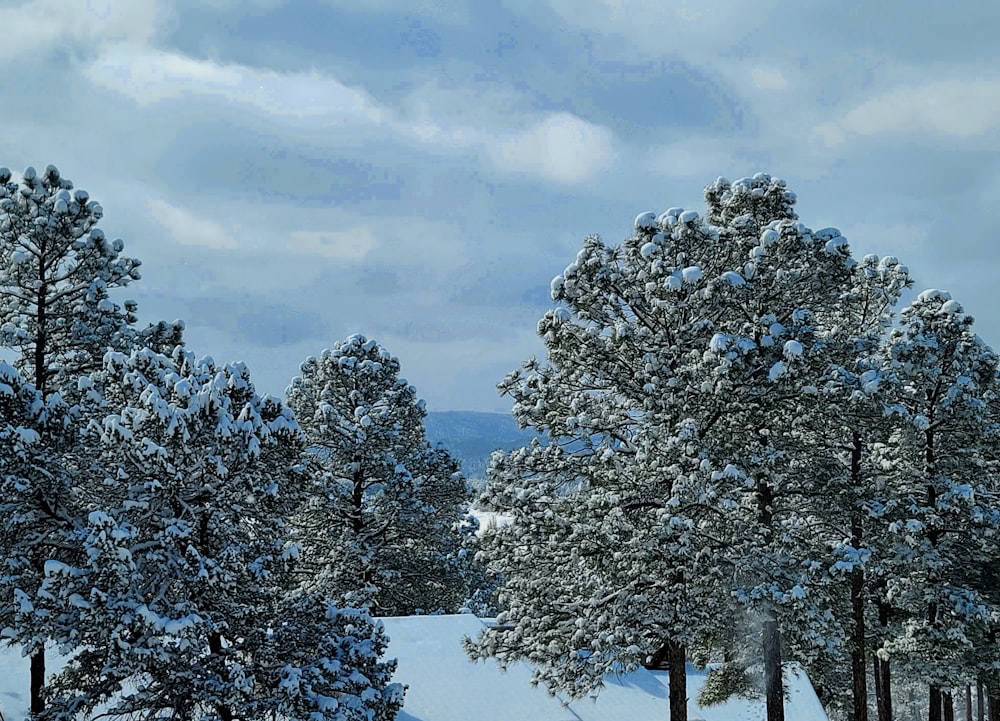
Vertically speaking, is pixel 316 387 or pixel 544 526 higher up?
pixel 316 387

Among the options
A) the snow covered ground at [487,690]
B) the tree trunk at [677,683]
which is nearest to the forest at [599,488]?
the tree trunk at [677,683]

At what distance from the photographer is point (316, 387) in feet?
94.0

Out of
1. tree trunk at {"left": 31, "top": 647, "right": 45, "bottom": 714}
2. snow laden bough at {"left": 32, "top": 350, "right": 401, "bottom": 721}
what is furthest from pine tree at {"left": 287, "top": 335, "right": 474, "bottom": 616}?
snow laden bough at {"left": 32, "top": 350, "right": 401, "bottom": 721}

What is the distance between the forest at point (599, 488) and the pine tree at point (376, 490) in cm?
185

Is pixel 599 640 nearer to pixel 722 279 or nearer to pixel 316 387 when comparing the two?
pixel 722 279

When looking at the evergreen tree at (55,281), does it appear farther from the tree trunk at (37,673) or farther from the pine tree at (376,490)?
the pine tree at (376,490)

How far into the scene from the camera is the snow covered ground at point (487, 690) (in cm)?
1716

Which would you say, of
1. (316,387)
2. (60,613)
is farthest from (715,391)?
(316,387)

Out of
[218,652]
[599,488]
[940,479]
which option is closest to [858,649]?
[940,479]

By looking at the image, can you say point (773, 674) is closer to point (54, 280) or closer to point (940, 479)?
point (940, 479)

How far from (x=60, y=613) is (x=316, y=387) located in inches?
652

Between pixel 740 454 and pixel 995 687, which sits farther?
pixel 995 687

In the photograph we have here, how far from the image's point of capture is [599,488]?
1741 cm

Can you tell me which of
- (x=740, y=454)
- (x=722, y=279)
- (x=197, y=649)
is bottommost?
(x=197, y=649)
